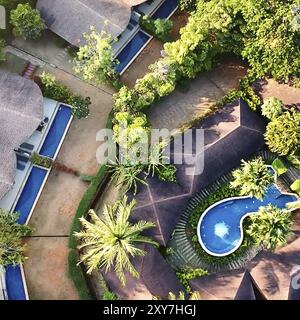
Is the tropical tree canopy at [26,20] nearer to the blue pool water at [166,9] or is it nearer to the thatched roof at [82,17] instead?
the thatched roof at [82,17]

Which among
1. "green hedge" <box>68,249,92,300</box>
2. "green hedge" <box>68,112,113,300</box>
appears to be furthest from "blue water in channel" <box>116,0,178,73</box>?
"green hedge" <box>68,249,92,300</box>

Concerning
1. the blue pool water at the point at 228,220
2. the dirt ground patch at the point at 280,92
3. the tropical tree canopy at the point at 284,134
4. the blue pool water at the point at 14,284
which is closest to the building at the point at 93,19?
the dirt ground patch at the point at 280,92

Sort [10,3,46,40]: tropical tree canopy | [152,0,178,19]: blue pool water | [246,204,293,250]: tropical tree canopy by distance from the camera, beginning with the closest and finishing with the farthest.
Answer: [246,204,293,250]: tropical tree canopy → [10,3,46,40]: tropical tree canopy → [152,0,178,19]: blue pool water

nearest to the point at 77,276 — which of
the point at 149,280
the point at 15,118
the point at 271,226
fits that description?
the point at 149,280

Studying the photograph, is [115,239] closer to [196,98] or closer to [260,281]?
[260,281]

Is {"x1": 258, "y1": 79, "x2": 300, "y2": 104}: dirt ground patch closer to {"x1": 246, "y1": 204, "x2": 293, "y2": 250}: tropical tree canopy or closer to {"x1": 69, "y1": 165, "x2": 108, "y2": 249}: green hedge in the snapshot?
{"x1": 246, "y1": 204, "x2": 293, "y2": 250}: tropical tree canopy

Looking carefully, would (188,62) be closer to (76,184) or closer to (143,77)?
(143,77)
